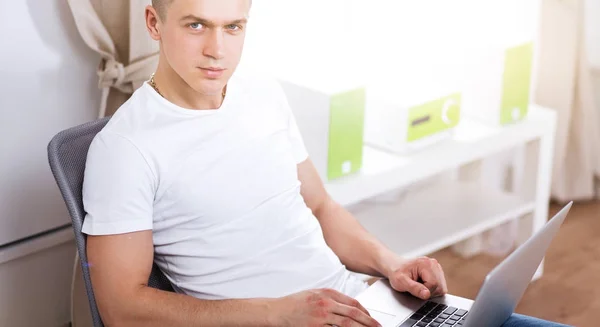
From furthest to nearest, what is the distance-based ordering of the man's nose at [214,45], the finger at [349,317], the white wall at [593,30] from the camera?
the white wall at [593,30]
the man's nose at [214,45]
the finger at [349,317]

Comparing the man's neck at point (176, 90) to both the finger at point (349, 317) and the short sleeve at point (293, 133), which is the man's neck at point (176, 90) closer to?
the short sleeve at point (293, 133)

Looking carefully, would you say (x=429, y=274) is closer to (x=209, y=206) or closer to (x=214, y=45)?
(x=209, y=206)

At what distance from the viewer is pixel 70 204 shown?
1544 mm

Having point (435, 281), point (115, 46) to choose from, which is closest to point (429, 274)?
point (435, 281)

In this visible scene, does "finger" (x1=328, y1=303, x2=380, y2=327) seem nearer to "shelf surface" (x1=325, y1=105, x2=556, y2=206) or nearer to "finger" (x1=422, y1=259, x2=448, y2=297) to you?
"finger" (x1=422, y1=259, x2=448, y2=297)

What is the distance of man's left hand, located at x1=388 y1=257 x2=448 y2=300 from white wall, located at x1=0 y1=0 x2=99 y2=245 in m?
0.88

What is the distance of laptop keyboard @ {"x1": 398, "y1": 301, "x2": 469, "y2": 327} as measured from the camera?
1544 mm

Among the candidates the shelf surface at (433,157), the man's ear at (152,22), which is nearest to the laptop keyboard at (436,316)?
the man's ear at (152,22)

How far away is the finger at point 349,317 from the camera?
1.46 meters

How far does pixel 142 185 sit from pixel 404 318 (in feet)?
1.64

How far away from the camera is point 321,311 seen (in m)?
1.46

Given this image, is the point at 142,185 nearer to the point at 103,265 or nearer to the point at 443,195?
the point at 103,265

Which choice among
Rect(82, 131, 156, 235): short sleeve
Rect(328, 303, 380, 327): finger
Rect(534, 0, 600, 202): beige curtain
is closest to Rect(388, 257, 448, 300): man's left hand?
Rect(328, 303, 380, 327): finger

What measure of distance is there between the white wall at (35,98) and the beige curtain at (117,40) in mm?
72
